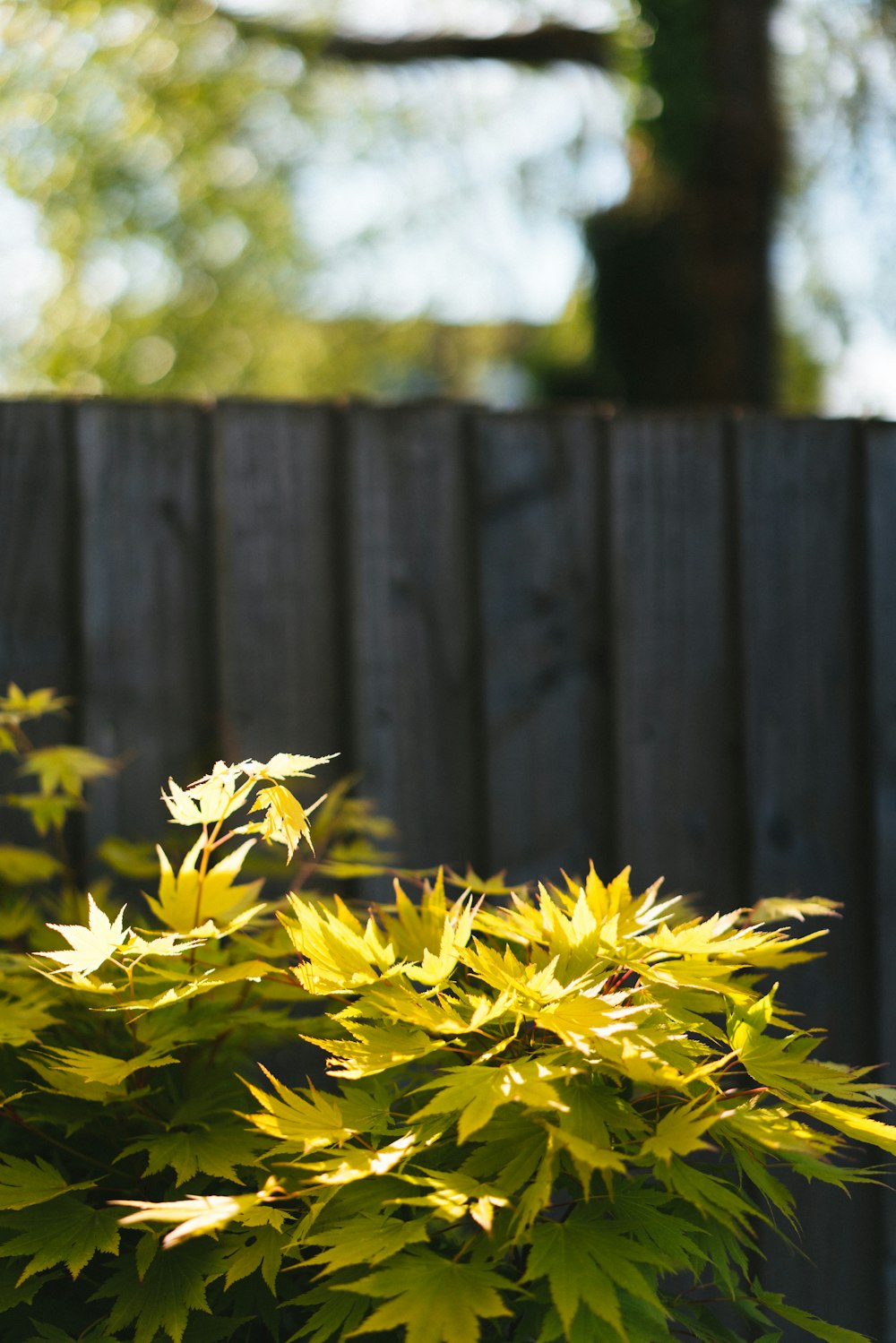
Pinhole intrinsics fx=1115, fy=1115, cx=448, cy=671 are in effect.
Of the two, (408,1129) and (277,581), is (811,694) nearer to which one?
(277,581)

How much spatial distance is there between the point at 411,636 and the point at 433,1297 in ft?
4.03

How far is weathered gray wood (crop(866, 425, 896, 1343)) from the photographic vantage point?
1.90m

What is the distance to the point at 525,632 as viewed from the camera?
191 centimetres

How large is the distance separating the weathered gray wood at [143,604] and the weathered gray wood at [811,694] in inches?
36.9

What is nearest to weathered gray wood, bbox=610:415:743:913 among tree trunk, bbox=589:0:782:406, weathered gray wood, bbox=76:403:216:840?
weathered gray wood, bbox=76:403:216:840

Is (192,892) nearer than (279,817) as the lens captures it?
No

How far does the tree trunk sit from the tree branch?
1604 millimetres

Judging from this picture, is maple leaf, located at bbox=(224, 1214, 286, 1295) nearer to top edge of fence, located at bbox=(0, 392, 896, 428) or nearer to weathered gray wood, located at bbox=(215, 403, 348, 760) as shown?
weathered gray wood, located at bbox=(215, 403, 348, 760)

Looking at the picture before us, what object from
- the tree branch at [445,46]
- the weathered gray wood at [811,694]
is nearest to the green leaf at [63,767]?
the weathered gray wood at [811,694]

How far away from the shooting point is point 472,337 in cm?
1111

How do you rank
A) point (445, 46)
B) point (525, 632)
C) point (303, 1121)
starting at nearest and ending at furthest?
A: point (303, 1121) < point (525, 632) < point (445, 46)

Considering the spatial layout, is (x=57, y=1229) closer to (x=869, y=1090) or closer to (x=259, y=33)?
(x=869, y=1090)

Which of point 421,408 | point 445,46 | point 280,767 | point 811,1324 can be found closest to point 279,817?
point 280,767

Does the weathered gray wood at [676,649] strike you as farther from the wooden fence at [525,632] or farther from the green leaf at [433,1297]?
the green leaf at [433,1297]
